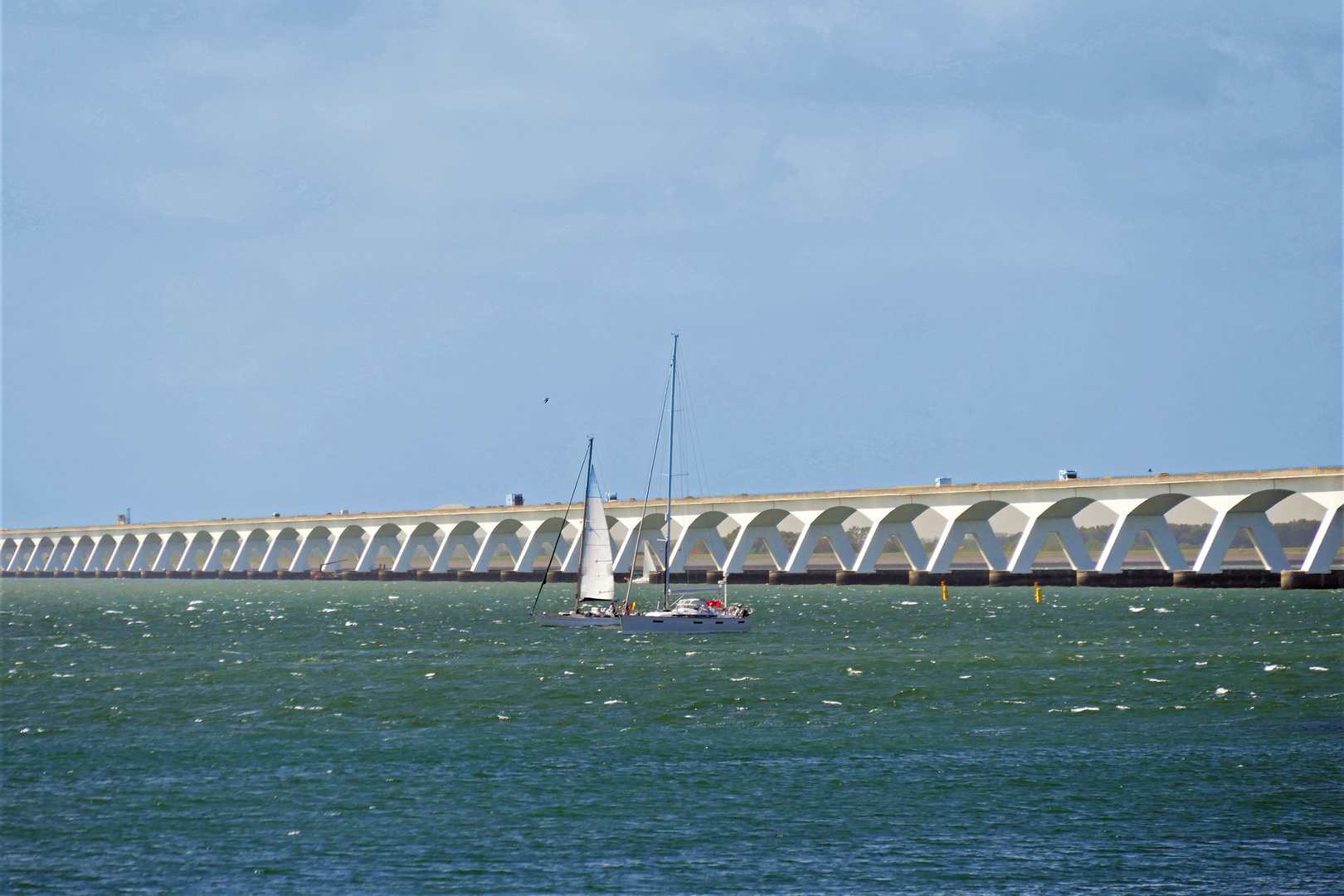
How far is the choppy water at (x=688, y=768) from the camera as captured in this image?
18.6m

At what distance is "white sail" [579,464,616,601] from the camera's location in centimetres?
6112

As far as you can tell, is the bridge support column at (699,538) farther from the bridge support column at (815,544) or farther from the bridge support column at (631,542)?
the bridge support column at (815,544)

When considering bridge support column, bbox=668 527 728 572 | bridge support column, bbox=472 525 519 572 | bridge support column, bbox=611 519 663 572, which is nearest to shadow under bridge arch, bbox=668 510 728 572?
bridge support column, bbox=668 527 728 572

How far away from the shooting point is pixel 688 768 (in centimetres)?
2544

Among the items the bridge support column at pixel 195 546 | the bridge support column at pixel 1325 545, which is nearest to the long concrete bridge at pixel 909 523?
the bridge support column at pixel 1325 545

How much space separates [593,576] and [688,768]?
38028 millimetres

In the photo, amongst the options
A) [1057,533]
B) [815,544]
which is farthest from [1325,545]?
[815,544]

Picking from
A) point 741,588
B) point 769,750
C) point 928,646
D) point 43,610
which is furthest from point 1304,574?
point 43,610

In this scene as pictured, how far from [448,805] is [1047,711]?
16.1 metres

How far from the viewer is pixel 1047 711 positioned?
32219mm

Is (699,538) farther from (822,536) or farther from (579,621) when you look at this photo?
(579,621)

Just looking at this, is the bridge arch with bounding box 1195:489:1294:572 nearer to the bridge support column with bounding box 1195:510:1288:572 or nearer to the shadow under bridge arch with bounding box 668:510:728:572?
the bridge support column with bounding box 1195:510:1288:572

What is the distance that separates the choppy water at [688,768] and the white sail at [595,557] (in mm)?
9565

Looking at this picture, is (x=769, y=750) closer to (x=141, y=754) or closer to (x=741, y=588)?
(x=141, y=754)
